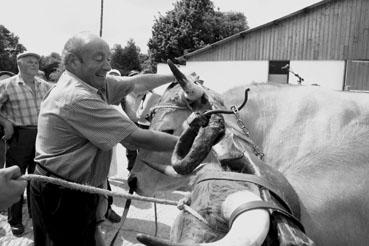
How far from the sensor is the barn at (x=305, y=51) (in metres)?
20.9

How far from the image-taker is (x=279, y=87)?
3.68m

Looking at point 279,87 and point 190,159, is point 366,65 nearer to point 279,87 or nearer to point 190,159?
point 279,87

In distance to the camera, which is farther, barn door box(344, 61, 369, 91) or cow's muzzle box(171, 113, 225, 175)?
barn door box(344, 61, 369, 91)

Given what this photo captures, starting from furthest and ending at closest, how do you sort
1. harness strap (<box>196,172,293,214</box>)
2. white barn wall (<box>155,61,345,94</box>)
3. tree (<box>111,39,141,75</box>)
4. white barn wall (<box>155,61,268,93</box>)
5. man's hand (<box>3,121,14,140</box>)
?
tree (<box>111,39,141,75</box>)
white barn wall (<box>155,61,268,93</box>)
white barn wall (<box>155,61,345,94</box>)
man's hand (<box>3,121,14,140</box>)
harness strap (<box>196,172,293,214</box>)

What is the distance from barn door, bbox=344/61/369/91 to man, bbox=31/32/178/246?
19279 millimetres

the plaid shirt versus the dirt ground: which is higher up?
the plaid shirt

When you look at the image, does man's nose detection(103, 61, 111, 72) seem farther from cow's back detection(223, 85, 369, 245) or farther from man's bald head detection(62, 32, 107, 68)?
cow's back detection(223, 85, 369, 245)

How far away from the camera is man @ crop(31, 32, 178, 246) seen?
2541mm

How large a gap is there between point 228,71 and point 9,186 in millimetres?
23527

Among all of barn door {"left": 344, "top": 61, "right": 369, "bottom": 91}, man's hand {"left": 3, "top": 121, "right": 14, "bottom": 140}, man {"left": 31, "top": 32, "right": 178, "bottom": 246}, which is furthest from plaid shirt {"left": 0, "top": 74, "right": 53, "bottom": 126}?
barn door {"left": 344, "top": 61, "right": 369, "bottom": 91}

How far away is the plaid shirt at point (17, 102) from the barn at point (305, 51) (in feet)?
51.4

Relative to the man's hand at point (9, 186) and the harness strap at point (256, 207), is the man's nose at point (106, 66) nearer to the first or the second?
the man's hand at point (9, 186)

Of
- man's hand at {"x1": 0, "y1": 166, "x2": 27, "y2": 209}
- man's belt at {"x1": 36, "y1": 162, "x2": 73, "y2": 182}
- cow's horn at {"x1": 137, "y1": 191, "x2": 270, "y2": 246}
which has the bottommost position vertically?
man's belt at {"x1": 36, "y1": 162, "x2": 73, "y2": 182}

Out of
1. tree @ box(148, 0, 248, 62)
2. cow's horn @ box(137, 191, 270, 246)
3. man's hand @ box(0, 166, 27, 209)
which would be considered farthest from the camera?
tree @ box(148, 0, 248, 62)
